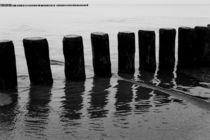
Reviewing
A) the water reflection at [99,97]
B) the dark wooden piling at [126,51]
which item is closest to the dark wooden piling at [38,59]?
the water reflection at [99,97]

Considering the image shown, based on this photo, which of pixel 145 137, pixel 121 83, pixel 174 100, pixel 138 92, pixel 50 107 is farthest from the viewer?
pixel 121 83

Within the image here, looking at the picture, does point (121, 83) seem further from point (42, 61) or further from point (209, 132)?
point (209, 132)

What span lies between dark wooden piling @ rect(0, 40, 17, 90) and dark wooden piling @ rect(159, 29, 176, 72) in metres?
3.70

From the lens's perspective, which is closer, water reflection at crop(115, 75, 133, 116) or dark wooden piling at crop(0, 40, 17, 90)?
water reflection at crop(115, 75, 133, 116)

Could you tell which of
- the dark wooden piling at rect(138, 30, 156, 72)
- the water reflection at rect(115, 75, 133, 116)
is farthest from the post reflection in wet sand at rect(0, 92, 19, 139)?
the dark wooden piling at rect(138, 30, 156, 72)

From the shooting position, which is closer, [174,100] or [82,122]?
[82,122]

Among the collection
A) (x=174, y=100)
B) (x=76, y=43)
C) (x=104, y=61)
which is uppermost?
(x=76, y=43)

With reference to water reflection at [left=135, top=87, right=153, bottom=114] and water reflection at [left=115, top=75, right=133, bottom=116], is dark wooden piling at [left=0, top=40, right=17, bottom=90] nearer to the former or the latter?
water reflection at [left=115, top=75, right=133, bottom=116]

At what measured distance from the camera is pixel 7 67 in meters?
6.35

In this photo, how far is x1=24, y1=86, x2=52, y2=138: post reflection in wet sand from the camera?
14.5 feet

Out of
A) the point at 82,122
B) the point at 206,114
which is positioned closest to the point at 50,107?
the point at 82,122

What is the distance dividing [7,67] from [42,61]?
68 centimetres

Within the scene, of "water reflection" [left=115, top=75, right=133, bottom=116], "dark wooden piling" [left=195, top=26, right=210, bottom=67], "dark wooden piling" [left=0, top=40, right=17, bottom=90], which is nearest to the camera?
"water reflection" [left=115, top=75, right=133, bottom=116]

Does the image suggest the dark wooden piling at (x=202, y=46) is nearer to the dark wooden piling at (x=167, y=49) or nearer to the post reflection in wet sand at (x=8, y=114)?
the dark wooden piling at (x=167, y=49)
